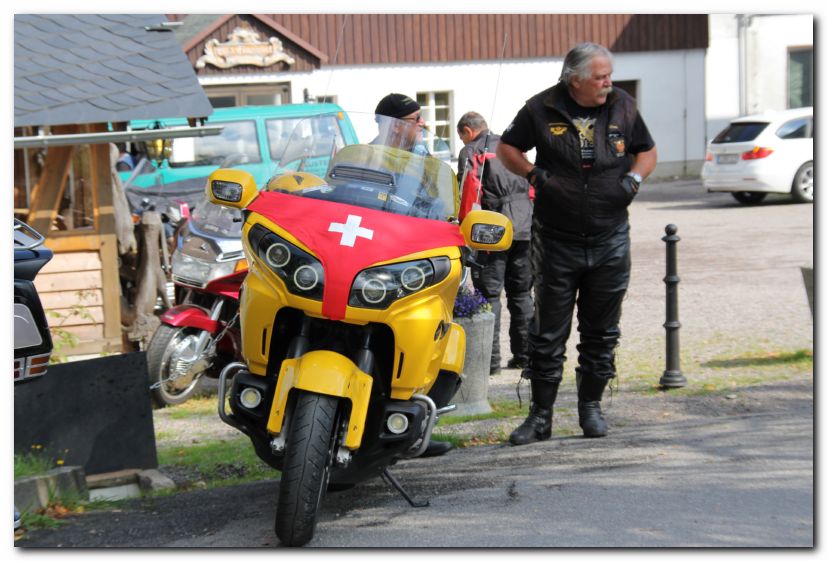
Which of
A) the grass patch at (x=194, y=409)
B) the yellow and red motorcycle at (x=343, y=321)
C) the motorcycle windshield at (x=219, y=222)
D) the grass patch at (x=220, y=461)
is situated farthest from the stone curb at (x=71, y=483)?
the motorcycle windshield at (x=219, y=222)

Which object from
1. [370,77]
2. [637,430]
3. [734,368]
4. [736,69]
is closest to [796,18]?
[736,69]

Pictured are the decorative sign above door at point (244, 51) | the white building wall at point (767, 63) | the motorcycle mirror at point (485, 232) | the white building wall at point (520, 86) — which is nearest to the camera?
the motorcycle mirror at point (485, 232)

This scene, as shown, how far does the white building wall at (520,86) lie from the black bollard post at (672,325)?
16967 mm

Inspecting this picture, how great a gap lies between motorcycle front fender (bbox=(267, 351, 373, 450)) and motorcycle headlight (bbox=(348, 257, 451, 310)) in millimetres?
251

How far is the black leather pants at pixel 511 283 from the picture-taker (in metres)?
9.14

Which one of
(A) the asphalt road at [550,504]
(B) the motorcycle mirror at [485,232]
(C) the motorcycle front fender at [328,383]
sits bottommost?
(A) the asphalt road at [550,504]

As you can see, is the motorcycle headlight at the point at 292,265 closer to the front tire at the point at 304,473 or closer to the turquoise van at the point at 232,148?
the front tire at the point at 304,473

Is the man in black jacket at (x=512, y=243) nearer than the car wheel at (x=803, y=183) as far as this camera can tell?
Yes

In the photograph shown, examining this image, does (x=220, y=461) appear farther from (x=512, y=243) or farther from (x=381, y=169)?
(x=512, y=243)

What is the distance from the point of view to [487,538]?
4766 mm

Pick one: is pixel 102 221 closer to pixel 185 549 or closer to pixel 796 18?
pixel 185 549

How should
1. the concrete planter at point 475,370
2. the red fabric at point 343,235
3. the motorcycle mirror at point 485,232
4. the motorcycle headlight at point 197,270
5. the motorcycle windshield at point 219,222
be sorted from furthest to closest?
the motorcycle windshield at point 219,222
the motorcycle headlight at point 197,270
the concrete planter at point 475,370
the motorcycle mirror at point 485,232
the red fabric at point 343,235

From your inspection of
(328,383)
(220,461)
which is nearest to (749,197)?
(220,461)

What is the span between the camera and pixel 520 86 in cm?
2798
